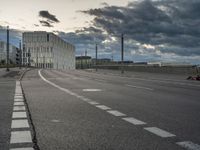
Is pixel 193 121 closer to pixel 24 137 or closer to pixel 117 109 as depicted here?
pixel 117 109

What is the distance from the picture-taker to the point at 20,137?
6809 mm

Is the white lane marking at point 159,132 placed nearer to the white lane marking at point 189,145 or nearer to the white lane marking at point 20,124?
the white lane marking at point 189,145

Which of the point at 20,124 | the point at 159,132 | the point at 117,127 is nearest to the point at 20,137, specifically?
the point at 20,124

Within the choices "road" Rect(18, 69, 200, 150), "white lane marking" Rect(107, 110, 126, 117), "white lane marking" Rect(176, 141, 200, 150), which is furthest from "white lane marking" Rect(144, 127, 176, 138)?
"white lane marking" Rect(107, 110, 126, 117)

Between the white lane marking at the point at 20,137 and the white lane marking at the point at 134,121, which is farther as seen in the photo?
the white lane marking at the point at 134,121

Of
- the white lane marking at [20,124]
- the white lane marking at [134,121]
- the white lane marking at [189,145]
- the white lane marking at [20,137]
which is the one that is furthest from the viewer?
the white lane marking at [134,121]

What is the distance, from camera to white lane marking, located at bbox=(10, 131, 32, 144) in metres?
6.47

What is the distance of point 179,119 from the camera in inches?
353

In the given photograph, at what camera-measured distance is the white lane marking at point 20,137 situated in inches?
255

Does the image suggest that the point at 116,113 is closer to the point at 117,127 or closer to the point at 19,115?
the point at 117,127

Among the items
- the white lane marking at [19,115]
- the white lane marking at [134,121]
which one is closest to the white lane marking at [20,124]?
the white lane marking at [19,115]

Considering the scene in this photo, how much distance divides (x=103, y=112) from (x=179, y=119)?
2269 millimetres

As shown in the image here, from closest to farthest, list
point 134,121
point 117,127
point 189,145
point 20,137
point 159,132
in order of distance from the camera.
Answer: point 189,145 → point 20,137 → point 159,132 → point 117,127 → point 134,121

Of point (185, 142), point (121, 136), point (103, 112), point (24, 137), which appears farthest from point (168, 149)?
point (103, 112)
